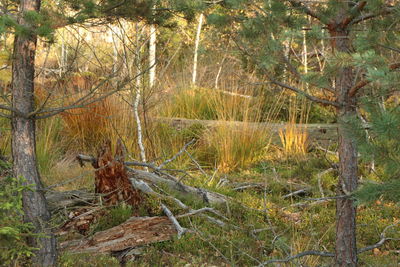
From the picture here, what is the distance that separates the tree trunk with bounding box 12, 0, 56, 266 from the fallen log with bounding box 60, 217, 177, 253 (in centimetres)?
67

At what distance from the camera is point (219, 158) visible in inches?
273

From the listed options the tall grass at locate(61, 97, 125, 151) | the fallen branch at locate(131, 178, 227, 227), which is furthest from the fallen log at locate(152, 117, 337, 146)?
the fallen branch at locate(131, 178, 227, 227)

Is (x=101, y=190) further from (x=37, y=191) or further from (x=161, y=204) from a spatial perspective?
(x=37, y=191)

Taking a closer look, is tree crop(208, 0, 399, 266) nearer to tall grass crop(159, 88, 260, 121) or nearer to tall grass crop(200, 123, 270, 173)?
tall grass crop(200, 123, 270, 173)

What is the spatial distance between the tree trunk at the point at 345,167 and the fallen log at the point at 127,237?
149 centimetres

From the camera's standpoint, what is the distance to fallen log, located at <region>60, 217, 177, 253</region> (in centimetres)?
395

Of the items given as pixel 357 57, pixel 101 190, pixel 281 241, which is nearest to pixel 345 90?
pixel 357 57

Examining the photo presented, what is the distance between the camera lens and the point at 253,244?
4.18m

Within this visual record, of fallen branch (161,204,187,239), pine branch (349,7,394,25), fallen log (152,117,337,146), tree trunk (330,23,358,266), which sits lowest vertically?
fallen branch (161,204,187,239)

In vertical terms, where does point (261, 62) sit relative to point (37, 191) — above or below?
above

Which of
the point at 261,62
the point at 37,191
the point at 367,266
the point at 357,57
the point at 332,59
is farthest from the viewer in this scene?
the point at 367,266

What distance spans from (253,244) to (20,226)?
6.33ft

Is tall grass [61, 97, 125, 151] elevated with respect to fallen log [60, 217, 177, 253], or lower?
elevated

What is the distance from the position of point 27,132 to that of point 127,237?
131 cm
